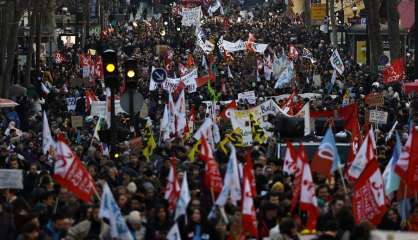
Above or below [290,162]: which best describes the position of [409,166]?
above

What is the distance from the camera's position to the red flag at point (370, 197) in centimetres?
1489

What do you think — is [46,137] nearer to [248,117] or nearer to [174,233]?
[248,117]

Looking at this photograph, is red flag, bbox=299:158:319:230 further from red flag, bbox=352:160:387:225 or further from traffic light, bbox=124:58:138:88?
traffic light, bbox=124:58:138:88

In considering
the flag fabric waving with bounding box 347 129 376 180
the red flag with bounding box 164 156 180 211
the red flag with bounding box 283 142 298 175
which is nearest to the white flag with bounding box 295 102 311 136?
the red flag with bounding box 283 142 298 175

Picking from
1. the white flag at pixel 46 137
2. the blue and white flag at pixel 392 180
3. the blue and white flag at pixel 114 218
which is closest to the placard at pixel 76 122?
the white flag at pixel 46 137

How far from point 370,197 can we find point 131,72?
8197 mm

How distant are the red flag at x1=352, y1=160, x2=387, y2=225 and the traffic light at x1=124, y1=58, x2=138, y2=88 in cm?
793

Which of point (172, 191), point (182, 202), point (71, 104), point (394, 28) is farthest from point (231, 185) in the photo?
point (394, 28)

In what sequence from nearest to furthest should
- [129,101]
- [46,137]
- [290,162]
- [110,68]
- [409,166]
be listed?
[409,166] → [290,162] → [46,137] → [110,68] → [129,101]

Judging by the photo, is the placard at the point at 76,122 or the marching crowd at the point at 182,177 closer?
the marching crowd at the point at 182,177

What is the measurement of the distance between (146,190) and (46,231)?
232 cm

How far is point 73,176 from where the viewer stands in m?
16.0

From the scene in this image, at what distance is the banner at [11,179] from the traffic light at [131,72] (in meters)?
5.21

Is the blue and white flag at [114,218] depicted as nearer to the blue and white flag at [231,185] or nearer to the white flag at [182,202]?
the white flag at [182,202]
